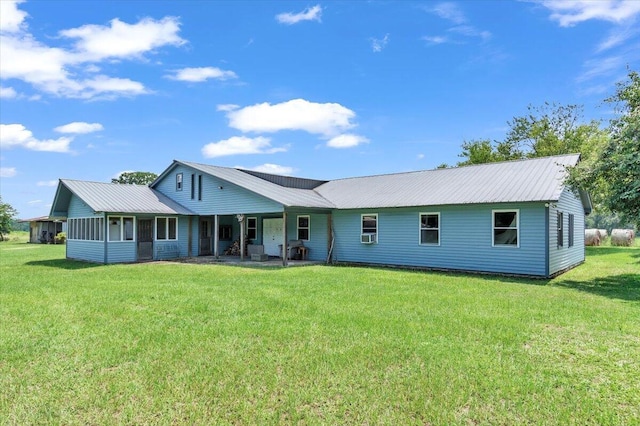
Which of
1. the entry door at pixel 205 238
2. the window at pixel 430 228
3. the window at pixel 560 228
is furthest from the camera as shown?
the entry door at pixel 205 238

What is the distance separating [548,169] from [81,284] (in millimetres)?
16008

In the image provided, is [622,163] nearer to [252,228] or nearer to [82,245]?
[252,228]

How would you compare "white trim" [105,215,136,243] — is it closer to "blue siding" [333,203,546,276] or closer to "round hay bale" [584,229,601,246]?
"blue siding" [333,203,546,276]

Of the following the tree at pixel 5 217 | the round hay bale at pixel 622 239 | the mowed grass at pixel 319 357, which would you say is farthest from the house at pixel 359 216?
the tree at pixel 5 217

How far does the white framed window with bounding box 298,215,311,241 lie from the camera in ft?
62.2

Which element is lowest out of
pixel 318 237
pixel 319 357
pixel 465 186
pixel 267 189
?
pixel 319 357

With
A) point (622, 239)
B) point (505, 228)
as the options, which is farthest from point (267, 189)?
point (622, 239)

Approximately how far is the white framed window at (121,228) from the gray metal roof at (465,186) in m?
9.41

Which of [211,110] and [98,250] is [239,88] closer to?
[211,110]

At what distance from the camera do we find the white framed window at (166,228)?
19.6 metres

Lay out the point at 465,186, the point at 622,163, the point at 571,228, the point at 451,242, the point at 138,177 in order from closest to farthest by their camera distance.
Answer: the point at 622,163
the point at 451,242
the point at 465,186
the point at 571,228
the point at 138,177

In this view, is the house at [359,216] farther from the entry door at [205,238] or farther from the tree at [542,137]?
the tree at [542,137]

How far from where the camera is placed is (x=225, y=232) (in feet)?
73.5

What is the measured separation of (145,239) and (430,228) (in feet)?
43.8
